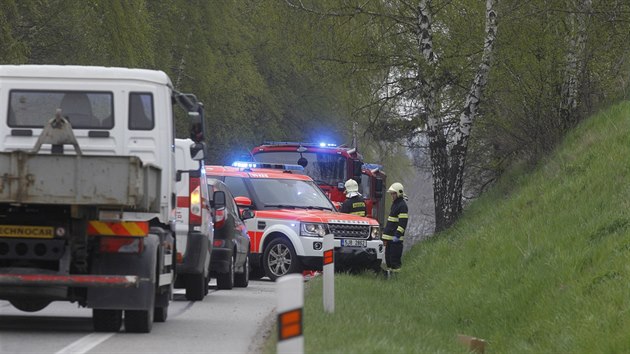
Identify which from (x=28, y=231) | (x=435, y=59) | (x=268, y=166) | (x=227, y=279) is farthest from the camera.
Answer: (x=268, y=166)

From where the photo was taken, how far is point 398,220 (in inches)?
947

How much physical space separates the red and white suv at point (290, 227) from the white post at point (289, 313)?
52.2 ft

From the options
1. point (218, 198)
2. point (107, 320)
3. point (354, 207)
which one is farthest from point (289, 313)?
point (354, 207)

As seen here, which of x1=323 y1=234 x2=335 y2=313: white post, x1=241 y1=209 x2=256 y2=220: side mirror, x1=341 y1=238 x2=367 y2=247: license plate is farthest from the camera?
x1=341 y1=238 x2=367 y2=247: license plate

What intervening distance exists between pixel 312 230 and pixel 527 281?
7.98m

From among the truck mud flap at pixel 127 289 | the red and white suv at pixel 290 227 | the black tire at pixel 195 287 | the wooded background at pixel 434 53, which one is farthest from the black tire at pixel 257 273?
the truck mud flap at pixel 127 289

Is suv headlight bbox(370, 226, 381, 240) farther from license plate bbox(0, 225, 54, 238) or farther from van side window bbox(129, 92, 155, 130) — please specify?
license plate bbox(0, 225, 54, 238)

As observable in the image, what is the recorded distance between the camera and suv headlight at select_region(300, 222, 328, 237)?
931 inches

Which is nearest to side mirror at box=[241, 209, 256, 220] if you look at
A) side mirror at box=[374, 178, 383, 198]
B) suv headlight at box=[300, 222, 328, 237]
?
suv headlight at box=[300, 222, 328, 237]

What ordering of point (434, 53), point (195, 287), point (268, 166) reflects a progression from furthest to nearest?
point (268, 166) → point (434, 53) → point (195, 287)

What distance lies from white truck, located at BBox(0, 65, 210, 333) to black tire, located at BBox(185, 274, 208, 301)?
9.92ft

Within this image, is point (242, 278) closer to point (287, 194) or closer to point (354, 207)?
point (287, 194)

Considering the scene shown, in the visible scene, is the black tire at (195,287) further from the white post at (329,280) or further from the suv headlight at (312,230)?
the suv headlight at (312,230)

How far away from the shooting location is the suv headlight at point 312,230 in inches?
931
